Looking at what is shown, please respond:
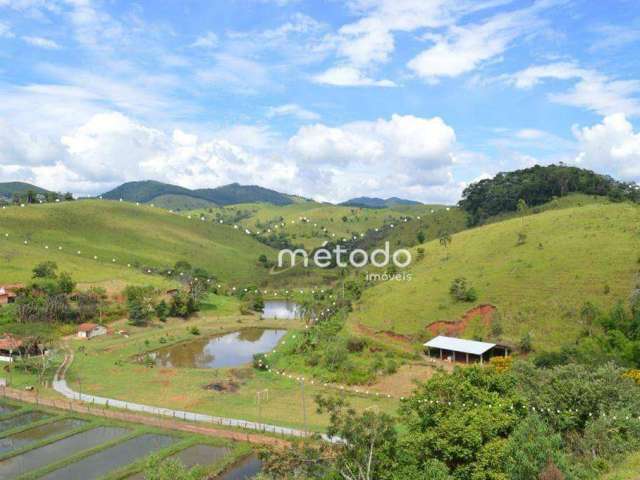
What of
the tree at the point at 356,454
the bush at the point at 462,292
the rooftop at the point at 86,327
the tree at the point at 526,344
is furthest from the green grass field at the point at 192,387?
the bush at the point at 462,292

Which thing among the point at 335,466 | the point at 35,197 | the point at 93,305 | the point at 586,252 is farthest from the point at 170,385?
the point at 35,197

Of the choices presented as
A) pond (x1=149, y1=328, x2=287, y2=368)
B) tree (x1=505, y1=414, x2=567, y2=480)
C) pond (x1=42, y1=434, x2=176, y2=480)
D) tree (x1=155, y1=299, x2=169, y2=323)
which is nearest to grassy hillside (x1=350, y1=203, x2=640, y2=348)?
pond (x1=149, y1=328, x2=287, y2=368)

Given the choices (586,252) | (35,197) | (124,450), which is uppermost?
(35,197)

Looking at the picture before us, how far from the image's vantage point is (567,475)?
19531 mm

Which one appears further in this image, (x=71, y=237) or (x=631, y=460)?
(x=71, y=237)

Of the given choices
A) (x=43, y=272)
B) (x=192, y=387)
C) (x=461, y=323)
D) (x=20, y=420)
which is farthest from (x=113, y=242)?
(x=461, y=323)

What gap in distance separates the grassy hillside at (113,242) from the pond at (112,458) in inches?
2351

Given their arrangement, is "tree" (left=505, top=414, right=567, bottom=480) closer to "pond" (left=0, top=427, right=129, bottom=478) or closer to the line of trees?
"pond" (left=0, top=427, right=129, bottom=478)

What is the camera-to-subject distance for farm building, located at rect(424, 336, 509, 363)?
164 ft

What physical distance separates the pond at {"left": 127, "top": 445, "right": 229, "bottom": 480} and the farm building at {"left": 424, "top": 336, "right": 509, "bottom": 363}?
Answer: 85.5 ft

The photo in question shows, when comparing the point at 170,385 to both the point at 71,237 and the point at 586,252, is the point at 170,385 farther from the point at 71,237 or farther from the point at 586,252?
the point at 71,237

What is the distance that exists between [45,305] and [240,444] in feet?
158

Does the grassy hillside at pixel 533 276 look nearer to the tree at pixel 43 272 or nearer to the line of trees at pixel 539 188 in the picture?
the line of trees at pixel 539 188

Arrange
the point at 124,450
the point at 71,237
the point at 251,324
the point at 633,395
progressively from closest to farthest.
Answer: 1. the point at 633,395
2. the point at 124,450
3. the point at 251,324
4. the point at 71,237
